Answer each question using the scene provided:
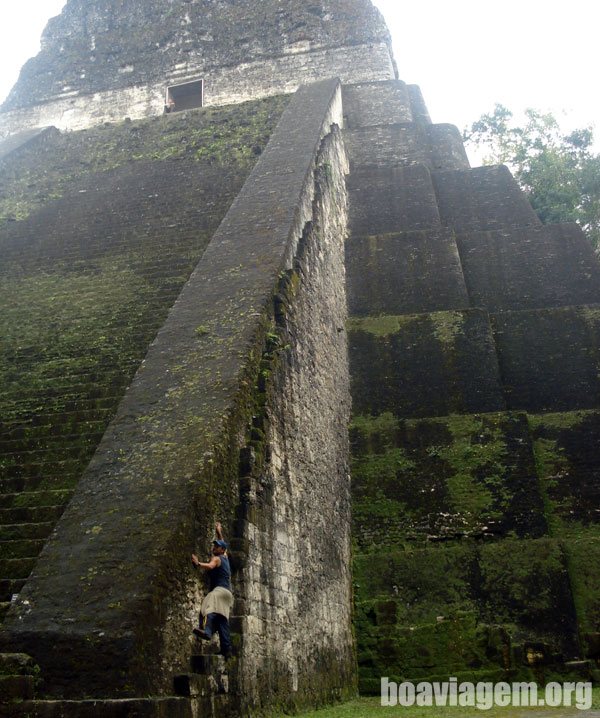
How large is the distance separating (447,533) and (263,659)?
3.09 metres

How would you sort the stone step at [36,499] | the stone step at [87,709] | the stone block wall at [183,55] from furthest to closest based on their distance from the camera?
the stone block wall at [183,55] → the stone step at [36,499] → the stone step at [87,709]

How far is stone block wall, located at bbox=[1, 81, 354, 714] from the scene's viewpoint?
3420 millimetres

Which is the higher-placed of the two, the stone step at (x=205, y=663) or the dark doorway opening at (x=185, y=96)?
the dark doorway opening at (x=185, y=96)

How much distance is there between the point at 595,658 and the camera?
19.3 feet

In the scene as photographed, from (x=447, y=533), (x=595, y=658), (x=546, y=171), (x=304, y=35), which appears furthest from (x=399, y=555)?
(x=304, y=35)

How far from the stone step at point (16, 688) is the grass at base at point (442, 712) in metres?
2.01

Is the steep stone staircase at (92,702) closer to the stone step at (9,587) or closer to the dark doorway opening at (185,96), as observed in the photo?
the stone step at (9,587)

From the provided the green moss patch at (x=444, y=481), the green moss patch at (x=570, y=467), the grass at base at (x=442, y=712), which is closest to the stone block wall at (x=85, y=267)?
the grass at base at (x=442, y=712)

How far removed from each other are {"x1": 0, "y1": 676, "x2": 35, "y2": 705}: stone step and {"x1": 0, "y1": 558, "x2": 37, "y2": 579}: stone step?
1442 mm

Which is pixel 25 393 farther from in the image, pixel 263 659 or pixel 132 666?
pixel 132 666

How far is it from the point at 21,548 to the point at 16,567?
17 centimetres

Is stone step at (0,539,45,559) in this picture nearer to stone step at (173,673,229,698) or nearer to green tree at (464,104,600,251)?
stone step at (173,673,229,698)

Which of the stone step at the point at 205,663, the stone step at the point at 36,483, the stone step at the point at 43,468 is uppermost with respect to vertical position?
the stone step at the point at 43,468

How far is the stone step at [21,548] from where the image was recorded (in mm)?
4656
